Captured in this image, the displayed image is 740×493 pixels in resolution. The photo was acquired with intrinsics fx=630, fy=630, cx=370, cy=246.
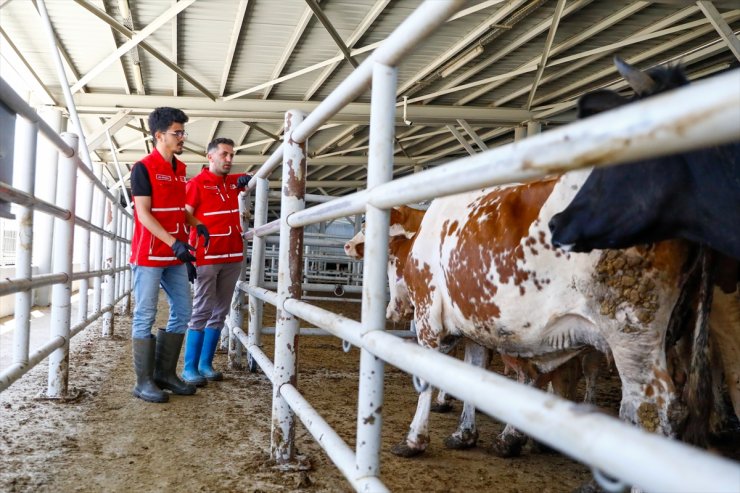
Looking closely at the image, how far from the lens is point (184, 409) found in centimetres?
377

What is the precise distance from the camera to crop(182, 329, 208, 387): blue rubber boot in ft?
14.5

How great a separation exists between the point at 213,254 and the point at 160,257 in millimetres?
748

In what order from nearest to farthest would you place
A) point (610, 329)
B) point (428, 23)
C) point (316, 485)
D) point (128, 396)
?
point (428, 23)
point (610, 329)
point (316, 485)
point (128, 396)

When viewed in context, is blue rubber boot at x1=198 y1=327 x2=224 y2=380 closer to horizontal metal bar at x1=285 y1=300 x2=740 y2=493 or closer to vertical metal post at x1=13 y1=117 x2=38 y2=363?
vertical metal post at x1=13 y1=117 x2=38 y2=363

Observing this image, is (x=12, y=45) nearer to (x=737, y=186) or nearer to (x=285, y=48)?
(x=285, y=48)

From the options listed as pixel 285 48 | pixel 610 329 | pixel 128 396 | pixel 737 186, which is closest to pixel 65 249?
pixel 128 396

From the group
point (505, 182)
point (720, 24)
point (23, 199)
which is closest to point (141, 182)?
point (23, 199)

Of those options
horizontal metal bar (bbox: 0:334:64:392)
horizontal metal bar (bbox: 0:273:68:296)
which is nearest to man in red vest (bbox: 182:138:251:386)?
horizontal metal bar (bbox: 0:334:64:392)

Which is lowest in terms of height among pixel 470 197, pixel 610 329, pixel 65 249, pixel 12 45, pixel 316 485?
pixel 316 485

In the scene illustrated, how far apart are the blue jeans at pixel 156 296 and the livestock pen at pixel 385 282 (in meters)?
0.40

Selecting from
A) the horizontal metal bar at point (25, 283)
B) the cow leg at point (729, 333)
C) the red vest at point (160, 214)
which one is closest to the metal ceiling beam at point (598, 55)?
the cow leg at point (729, 333)

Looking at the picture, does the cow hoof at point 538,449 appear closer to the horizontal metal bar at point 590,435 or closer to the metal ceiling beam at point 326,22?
the horizontal metal bar at point 590,435

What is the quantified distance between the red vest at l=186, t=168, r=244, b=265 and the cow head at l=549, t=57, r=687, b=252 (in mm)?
3176

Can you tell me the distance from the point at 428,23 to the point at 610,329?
146 cm
